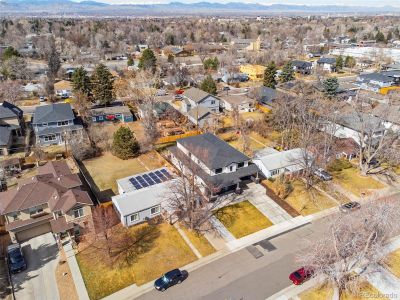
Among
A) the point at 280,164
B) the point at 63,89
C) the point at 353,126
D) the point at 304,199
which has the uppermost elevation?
the point at 63,89

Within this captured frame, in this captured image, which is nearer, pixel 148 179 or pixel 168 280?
pixel 168 280

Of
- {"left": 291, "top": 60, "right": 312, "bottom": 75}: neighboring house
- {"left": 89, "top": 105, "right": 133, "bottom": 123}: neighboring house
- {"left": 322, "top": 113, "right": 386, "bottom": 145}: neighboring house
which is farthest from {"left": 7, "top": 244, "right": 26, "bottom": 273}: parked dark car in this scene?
{"left": 291, "top": 60, "right": 312, "bottom": 75}: neighboring house

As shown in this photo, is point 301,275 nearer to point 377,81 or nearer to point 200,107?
point 200,107

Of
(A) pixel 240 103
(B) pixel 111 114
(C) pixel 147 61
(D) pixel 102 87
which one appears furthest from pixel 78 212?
(C) pixel 147 61

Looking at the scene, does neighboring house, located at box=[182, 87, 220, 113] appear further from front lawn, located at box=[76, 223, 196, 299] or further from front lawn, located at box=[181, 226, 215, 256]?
front lawn, located at box=[76, 223, 196, 299]

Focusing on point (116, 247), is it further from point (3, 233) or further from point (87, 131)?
Result: point (87, 131)

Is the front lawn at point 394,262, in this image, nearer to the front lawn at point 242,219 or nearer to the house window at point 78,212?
the front lawn at point 242,219
